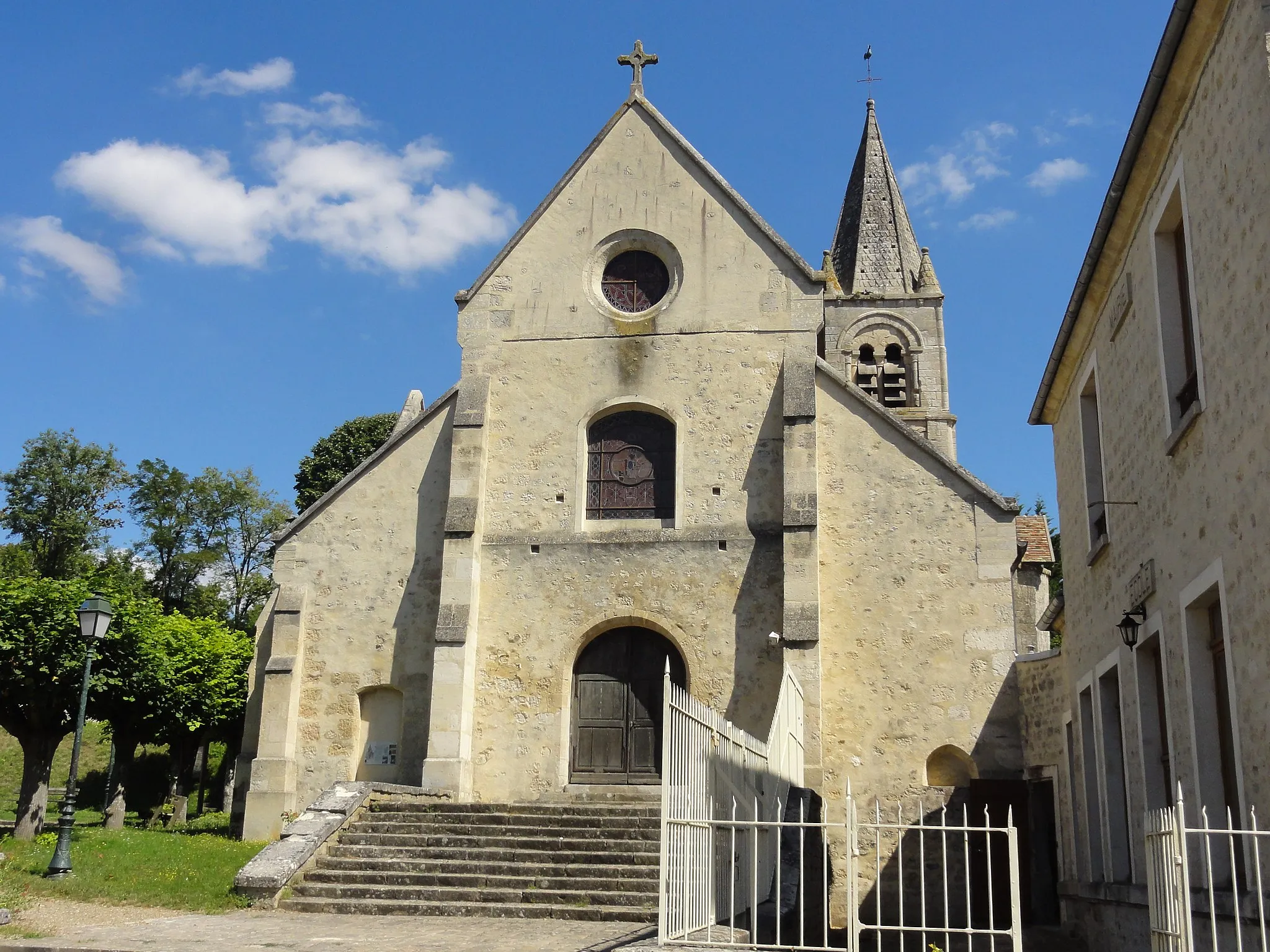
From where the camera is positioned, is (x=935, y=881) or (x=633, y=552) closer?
(x=935, y=881)

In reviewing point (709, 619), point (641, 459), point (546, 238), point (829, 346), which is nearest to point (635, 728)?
point (709, 619)

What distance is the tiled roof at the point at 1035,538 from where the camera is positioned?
66.2 ft

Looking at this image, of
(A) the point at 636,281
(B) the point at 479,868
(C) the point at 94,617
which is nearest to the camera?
(B) the point at 479,868

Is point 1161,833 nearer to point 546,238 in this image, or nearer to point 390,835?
point 390,835

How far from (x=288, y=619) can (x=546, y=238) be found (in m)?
7.16

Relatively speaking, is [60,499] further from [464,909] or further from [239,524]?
[464,909]

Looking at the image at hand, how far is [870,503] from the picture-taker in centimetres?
1705

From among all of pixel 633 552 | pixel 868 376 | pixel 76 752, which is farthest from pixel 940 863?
pixel 868 376

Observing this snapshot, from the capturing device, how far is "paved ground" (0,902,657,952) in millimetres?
9227

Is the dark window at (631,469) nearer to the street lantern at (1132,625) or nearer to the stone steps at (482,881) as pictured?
the stone steps at (482,881)

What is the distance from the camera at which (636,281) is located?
18.7 metres

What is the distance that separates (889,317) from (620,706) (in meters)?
16.7

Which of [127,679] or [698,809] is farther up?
[127,679]

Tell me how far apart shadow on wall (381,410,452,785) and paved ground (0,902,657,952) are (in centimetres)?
522
